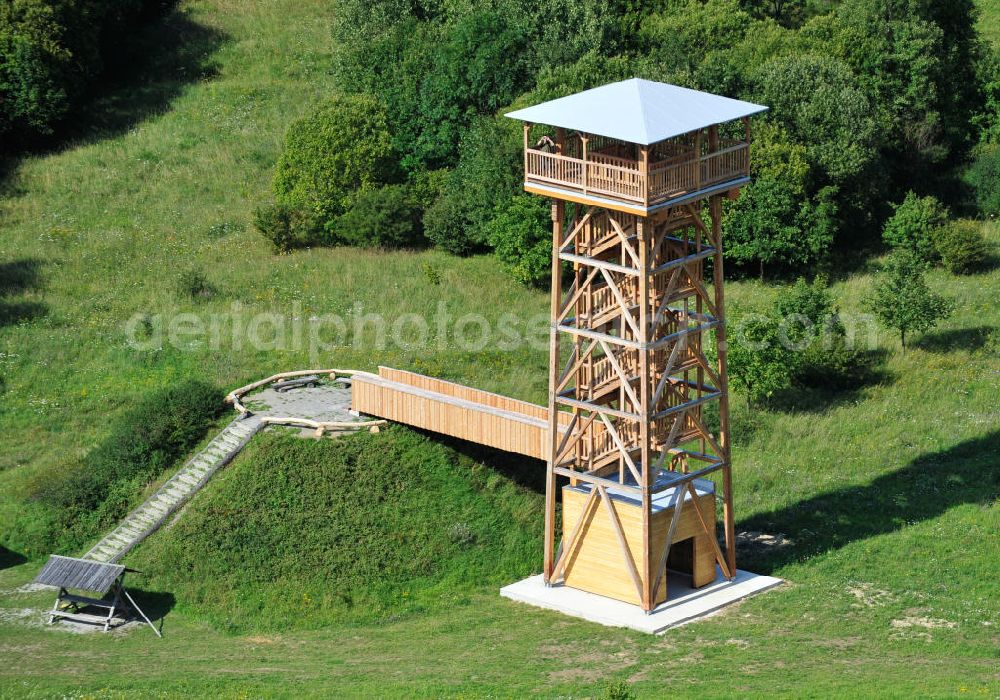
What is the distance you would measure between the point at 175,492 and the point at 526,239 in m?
21.2

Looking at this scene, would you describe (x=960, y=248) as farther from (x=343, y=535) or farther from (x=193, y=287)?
(x=193, y=287)

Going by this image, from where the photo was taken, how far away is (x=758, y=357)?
59594mm

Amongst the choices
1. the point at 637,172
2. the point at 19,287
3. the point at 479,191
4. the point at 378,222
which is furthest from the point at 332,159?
the point at 637,172

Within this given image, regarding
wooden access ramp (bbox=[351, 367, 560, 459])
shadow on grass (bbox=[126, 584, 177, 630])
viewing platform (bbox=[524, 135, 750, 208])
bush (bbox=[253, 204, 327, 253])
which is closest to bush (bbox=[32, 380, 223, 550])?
shadow on grass (bbox=[126, 584, 177, 630])

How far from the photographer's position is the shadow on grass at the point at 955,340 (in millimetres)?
63438

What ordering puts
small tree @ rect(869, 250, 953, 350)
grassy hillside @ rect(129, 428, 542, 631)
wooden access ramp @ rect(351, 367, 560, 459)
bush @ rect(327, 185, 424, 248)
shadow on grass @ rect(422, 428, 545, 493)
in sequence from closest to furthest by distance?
1. grassy hillside @ rect(129, 428, 542, 631)
2. wooden access ramp @ rect(351, 367, 560, 459)
3. shadow on grass @ rect(422, 428, 545, 493)
4. small tree @ rect(869, 250, 953, 350)
5. bush @ rect(327, 185, 424, 248)

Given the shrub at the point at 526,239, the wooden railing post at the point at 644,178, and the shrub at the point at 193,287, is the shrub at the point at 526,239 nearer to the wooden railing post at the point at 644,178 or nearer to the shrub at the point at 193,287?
the shrub at the point at 193,287

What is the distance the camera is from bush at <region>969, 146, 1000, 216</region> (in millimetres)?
75125

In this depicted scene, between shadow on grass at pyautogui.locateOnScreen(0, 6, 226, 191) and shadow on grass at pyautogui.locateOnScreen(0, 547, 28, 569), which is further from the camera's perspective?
shadow on grass at pyautogui.locateOnScreen(0, 6, 226, 191)

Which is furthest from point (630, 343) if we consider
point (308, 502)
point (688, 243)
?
point (308, 502)

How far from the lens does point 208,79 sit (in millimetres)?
86062

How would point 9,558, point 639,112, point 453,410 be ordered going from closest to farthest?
point 639,112, point 9,558, point 453,410

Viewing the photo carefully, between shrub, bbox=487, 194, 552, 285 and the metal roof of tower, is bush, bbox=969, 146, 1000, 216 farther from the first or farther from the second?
the metal roof of tower

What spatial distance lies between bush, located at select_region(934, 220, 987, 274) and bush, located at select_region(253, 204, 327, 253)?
84.9ft
